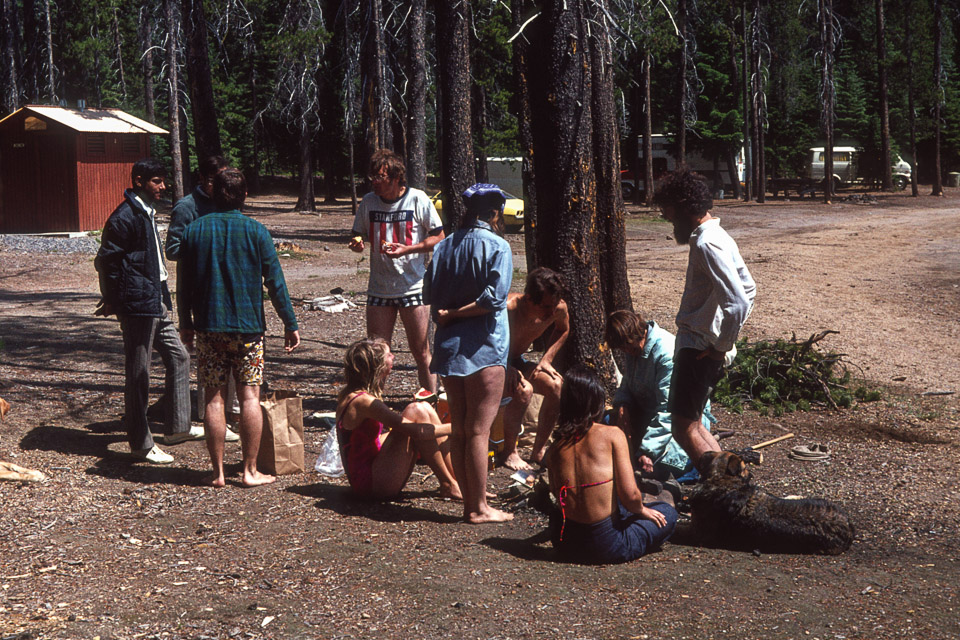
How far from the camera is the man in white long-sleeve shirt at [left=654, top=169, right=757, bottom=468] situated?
16.2 feet

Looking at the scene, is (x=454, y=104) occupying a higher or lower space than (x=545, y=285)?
higher

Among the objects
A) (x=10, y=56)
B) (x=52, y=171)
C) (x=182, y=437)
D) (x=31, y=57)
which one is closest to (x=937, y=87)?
(x=52, y=171)

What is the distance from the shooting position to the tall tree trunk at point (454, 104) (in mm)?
9273

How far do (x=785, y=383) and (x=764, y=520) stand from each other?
11.2 ft

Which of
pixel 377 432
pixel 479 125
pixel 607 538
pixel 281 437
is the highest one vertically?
pixel 479 125

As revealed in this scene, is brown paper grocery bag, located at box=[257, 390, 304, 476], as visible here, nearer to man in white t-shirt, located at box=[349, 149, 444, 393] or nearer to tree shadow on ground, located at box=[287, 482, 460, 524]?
tree shadow on ground, located at box=[287, 482, 460, 524]

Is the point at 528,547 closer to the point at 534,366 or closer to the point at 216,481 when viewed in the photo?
the point at 534,366

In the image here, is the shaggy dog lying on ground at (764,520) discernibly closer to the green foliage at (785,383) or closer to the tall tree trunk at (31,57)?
the green foliage at (785,383)

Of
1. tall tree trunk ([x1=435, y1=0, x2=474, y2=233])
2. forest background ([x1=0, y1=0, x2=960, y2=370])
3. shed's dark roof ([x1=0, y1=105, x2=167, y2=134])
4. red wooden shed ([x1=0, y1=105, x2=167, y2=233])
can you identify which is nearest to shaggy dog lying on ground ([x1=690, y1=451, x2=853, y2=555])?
forest background ([x1=0, y1=0, x2=960, y2=370])

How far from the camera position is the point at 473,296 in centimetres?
496

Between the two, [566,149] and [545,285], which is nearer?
[545,285]

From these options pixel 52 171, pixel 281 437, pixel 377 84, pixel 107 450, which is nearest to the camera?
pixel 281 437

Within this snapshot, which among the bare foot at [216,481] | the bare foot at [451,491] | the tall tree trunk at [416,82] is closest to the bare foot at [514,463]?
the bare foot at [451,491]

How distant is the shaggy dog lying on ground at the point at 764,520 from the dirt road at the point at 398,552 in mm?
91
